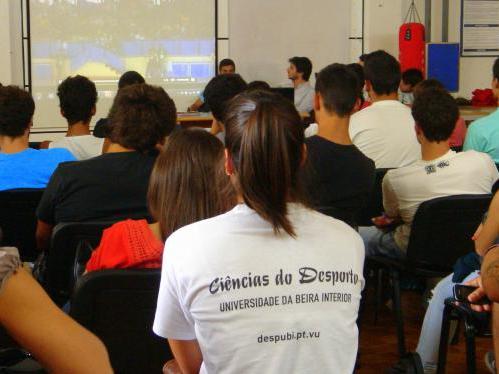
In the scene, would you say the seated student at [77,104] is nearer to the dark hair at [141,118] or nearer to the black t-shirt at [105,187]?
the dark hair at [141,118]

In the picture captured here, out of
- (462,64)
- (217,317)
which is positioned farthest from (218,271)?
(462,64)

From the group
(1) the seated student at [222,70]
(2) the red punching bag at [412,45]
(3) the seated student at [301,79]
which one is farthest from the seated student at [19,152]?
(2) the red punching bag at [412,45]

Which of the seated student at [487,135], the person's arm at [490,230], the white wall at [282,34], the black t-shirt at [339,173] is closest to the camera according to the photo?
the person's arm at [490,230]

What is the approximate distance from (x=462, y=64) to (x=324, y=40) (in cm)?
197

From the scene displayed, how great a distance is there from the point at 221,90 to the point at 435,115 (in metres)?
1.03

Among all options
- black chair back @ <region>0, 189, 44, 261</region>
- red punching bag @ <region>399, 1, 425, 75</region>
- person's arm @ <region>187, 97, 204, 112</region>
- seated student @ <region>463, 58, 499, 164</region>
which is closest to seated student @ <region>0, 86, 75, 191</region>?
black chair back @ <region>0, 189, 44, 261</region>

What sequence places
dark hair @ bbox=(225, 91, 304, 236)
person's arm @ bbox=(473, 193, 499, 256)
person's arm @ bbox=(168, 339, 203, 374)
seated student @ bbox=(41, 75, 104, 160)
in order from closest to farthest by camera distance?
1. dark hair @ bbox=(225, 91, 304, 236)
2. person's arm @ bbox=(168, 339, 203, 374)
3. person's arm @ bbox=(473, 193, 499, 256)
4. seated student @ bbox=(41, 75, 104, 160)

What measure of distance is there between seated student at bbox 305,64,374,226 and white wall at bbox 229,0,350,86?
6.07m

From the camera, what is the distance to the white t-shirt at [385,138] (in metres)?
4.29

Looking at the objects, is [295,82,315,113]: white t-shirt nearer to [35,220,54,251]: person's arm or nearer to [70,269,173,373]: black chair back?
[35,220,54,251]: person's arm

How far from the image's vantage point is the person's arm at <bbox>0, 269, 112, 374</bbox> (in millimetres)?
957

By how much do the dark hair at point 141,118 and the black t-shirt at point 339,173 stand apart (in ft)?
1.96

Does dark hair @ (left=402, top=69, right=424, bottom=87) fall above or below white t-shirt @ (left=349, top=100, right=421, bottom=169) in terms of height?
above

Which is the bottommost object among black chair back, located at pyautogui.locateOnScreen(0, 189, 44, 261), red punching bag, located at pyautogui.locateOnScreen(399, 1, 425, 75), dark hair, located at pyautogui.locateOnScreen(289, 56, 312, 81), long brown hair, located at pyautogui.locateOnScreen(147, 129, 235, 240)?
black chair back, located at pyautogui.locateOnScreen(0, 189, 44, 261)
